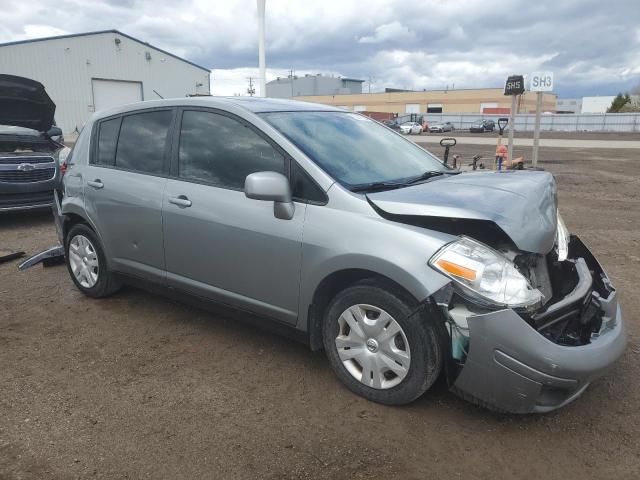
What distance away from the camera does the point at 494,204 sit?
2836 mm

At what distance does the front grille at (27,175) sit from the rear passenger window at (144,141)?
14.3 feet

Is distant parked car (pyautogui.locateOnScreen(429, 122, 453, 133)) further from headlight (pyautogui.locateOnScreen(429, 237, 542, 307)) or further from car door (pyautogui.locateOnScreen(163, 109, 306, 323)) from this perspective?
headlight (pyautogui.locateOnScreen(429, 237, 542, 307))

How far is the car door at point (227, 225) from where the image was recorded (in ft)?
10.6

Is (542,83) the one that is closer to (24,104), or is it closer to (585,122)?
(24,104)

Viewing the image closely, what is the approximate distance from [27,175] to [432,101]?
83.8 m

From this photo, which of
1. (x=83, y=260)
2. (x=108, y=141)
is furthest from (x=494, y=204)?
(x=83, y=260)

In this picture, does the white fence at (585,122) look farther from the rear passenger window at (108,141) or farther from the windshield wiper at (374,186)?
the windshield wiper at (374,186)

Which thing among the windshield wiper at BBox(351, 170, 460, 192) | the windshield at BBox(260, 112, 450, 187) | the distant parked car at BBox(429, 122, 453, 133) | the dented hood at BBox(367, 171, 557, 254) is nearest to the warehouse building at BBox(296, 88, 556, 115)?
the distant parked car at BBox(429, 122, 453, 133)

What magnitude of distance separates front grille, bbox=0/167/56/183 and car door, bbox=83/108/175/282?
3.98 meters

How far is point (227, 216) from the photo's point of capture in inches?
135

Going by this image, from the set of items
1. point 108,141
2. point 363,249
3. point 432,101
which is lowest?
point 363,249

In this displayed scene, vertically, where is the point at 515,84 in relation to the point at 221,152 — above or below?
above

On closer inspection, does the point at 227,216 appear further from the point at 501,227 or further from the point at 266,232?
the point at 501,227

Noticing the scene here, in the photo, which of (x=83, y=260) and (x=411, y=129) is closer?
(x=83, y=260)
